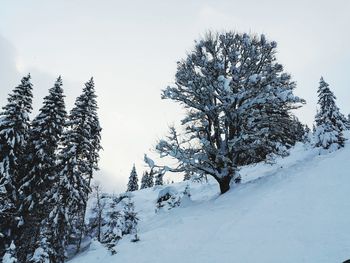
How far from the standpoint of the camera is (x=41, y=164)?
2520 centimetres

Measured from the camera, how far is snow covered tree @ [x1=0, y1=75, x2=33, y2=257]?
73.2ft

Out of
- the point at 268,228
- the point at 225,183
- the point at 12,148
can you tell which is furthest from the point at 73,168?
the point at 268,228

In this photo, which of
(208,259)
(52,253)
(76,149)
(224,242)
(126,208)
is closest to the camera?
(208,259)

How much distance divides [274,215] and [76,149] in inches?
837

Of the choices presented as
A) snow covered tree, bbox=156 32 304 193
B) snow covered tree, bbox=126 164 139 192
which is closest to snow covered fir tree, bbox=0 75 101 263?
snow covered tree, bbox=156 32 304 193

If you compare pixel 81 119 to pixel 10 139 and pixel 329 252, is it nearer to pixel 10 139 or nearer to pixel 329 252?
pixel 10 139

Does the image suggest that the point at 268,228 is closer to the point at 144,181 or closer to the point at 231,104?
the point at 231,104

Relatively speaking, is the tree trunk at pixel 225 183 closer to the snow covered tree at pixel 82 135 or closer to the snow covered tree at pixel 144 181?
the snow covered tree at pixel 82 135

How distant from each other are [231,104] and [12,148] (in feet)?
52.8

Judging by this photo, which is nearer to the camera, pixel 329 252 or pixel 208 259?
pixel 329 252

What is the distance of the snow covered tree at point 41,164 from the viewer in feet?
78.3

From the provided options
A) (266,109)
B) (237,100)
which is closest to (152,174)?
(237,100)

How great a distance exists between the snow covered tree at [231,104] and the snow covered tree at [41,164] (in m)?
12.8

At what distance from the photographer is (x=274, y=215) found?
380 inches
